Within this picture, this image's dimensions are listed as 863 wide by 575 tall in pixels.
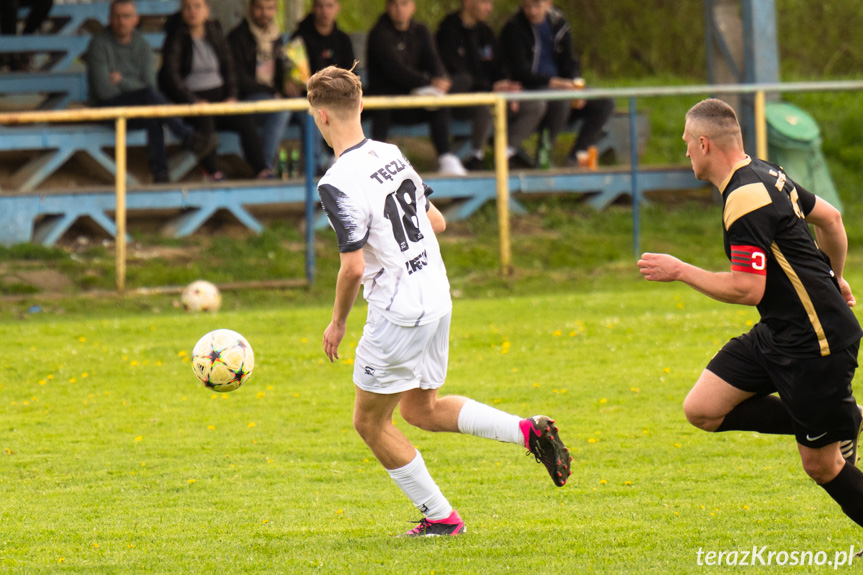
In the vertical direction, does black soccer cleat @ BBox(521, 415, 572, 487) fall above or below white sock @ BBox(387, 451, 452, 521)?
above

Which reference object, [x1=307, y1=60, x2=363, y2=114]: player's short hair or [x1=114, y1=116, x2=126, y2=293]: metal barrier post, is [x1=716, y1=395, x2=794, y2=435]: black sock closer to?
[x1=307, y1=60, x2=363, y2=114]: player's short hair

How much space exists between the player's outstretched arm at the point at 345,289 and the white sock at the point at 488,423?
66cm

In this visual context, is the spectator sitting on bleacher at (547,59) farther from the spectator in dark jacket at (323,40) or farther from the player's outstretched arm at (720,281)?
the player's outstretched arm at (720,281)

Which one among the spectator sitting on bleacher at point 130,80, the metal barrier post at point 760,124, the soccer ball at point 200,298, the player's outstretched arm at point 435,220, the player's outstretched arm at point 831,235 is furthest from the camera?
the metal barrier post at point 760,124

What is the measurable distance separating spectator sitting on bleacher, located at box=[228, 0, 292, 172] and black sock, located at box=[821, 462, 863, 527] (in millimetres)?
9528

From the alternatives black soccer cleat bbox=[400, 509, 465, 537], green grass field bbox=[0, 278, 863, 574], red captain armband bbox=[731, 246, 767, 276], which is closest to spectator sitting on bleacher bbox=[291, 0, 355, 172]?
green grass field bbox=[0, 278, 863, 574]

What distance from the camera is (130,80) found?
1255 cm

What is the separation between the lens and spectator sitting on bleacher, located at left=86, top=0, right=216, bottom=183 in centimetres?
1234

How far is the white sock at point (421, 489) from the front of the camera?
4.61 meters

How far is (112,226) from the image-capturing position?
12266 millimetres

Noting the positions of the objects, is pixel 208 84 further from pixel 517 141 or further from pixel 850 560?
pixel 850 560

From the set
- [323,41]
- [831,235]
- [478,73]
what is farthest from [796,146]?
[831,235]

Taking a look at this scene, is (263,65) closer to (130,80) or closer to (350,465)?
(130,80)

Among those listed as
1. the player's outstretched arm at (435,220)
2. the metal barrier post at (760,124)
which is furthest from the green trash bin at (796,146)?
the player's outstretched arm at (435,220)
